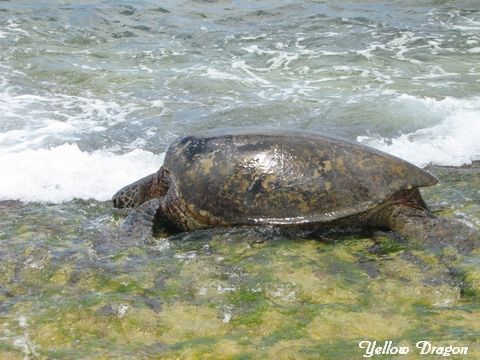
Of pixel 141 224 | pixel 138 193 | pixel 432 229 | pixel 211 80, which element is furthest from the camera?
pixel 211 80

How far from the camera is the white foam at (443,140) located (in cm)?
693

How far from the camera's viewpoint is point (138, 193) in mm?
5312

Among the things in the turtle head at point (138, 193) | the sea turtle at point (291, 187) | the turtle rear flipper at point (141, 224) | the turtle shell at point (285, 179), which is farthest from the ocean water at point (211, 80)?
the turtle shell at point (285, 179)

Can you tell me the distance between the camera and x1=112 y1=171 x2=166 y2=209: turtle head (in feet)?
17.0

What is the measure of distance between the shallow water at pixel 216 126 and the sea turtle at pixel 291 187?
173 mm

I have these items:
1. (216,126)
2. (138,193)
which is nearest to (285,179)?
(138,193)

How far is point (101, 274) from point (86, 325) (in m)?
0.73

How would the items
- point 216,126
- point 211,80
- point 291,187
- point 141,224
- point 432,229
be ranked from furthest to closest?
point 211,80 → point 216,126 → point 141,224 → point 291,187 → point 432,229

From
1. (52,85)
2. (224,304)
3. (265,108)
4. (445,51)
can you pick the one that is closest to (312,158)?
(224,304)

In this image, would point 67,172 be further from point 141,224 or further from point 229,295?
point 229,295

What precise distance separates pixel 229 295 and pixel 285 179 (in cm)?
132

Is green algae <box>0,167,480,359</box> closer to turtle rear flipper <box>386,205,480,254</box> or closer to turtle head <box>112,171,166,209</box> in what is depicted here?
turtle rear flipper <box>386,205,480,254</box>

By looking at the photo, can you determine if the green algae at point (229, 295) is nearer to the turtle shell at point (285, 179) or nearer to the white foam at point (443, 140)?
the turtle shell at point (285, 179)

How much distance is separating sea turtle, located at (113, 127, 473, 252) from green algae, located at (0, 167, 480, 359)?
6.8 inches
